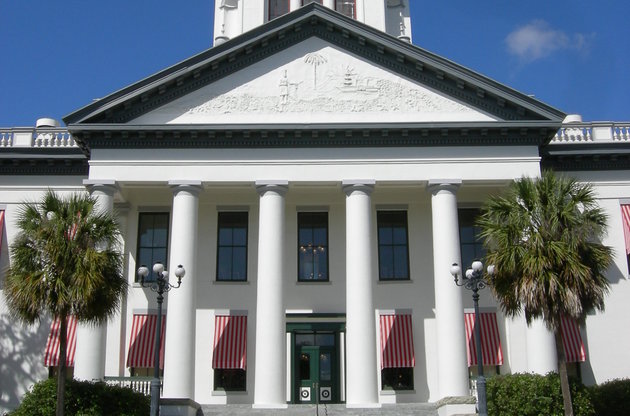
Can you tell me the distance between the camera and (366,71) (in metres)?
29.3

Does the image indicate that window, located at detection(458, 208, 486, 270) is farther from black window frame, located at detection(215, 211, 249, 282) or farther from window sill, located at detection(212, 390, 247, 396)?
window sill, located at detection(212, 390, 247, 396)

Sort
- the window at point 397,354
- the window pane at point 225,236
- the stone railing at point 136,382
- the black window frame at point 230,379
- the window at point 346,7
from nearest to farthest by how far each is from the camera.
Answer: the stone railing at point 136,382 → the window at point 397,354 → the black window frame at point 230,379 → the window pane at point 225,236 → the window at point 346,7

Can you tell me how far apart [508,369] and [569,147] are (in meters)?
9.05

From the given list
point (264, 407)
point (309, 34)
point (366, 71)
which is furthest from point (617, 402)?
point (309, 34)

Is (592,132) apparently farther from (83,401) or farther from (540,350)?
(83,401)

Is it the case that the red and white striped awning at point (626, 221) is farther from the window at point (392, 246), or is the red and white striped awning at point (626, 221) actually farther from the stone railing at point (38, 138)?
the stone railing at point (38, 138)

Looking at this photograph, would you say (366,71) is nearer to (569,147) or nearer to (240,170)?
(240,170)

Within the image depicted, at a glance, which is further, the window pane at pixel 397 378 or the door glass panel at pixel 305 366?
the door glass panel at pixel 305 366

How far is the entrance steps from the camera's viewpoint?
2527cm

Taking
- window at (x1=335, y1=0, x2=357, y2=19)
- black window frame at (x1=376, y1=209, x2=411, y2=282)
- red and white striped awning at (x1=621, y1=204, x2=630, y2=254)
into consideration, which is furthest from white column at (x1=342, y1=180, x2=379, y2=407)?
window at (x1=335, y1=0, x2=357, y2=19)

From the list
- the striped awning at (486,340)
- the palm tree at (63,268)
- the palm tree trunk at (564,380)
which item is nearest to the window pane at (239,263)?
the striped awning at (486,340)

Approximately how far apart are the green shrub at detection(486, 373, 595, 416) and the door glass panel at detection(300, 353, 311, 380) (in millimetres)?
8293

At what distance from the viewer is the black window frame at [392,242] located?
102 ft

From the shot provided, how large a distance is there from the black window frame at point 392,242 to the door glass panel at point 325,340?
2989mm
